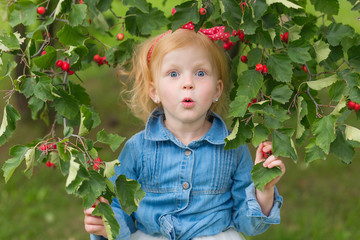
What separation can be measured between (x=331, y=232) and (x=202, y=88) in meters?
2.34

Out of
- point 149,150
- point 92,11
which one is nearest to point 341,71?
point 149,150

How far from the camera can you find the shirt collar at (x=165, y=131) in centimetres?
225

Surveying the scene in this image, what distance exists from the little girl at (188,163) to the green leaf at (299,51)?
38cm

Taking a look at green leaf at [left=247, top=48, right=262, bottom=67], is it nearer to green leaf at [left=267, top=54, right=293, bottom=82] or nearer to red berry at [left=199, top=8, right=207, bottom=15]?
green leaf at [left=267, top=54, right=293, bottom=82]

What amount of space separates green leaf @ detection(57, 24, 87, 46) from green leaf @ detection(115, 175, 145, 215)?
59 cm

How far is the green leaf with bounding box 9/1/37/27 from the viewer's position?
6.72 ft

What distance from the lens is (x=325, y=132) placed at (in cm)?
174

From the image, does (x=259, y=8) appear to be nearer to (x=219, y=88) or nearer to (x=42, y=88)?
(x=219, y=88)

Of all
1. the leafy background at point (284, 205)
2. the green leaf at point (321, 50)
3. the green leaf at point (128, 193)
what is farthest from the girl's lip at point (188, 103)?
the leafy background at point (284, 205)

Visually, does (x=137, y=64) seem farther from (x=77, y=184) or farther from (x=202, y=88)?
(x=77, y=184)

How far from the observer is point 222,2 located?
1.83 metres

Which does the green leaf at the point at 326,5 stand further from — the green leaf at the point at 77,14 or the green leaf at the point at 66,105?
the green leaf at the point at 66,105

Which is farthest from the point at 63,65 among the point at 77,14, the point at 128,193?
the point at 128,193

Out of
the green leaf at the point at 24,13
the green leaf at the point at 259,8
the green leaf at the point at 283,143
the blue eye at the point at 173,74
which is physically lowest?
the green leaf at the point at 283,143
